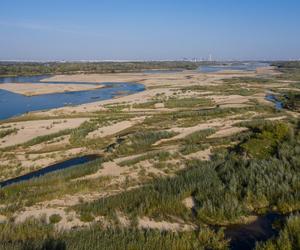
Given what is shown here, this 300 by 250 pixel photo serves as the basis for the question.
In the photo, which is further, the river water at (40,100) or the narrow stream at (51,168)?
the river water at (40,100)

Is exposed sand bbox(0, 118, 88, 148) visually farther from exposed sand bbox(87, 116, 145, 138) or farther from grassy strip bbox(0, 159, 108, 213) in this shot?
grassy strip bbox(0, 159, 108, 213)

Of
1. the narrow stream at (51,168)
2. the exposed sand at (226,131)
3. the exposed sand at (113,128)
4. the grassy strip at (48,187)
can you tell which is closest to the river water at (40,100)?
the exposed sand at (113,128)

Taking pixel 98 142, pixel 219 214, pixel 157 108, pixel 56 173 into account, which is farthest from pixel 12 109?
pixel 219 214

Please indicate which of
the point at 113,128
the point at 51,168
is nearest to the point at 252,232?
the point at 51,168

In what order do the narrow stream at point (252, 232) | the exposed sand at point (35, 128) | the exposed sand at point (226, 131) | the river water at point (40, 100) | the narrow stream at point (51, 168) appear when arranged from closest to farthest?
the narrow stream at point (252, 232), the narrow stream at point (51, 168), the exposed sand at point (226, 131), the exposed sand at point (35, 128), the river water at point (40, 100)

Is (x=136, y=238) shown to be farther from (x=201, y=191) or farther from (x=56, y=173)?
(x=56, y=173)

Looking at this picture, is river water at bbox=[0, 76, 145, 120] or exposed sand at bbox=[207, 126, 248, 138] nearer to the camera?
exposed sand at bbox=[207, 126, 248, 138]

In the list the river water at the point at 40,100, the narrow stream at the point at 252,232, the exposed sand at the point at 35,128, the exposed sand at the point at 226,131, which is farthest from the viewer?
the river water at the point at 40,100

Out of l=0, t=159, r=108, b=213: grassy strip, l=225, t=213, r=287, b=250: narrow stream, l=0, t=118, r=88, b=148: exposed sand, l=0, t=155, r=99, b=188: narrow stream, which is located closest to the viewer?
l=225, t=213, r=287, b=250: narrow stream

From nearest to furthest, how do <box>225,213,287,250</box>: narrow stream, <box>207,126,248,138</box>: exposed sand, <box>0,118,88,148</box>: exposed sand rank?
<box>225,213,287,250</box>: narrow stream → <box>207,126,248,138</box>: exposed sand → <box>0,118,88,148</box>: exposed sand

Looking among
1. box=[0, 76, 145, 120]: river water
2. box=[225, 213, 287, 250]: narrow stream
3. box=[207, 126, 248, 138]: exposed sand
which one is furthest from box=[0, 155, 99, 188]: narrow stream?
box=[0, 76, 145, 120]: river water

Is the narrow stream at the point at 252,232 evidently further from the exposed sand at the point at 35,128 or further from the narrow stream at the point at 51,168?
the exposed sand at the point at 35,128
